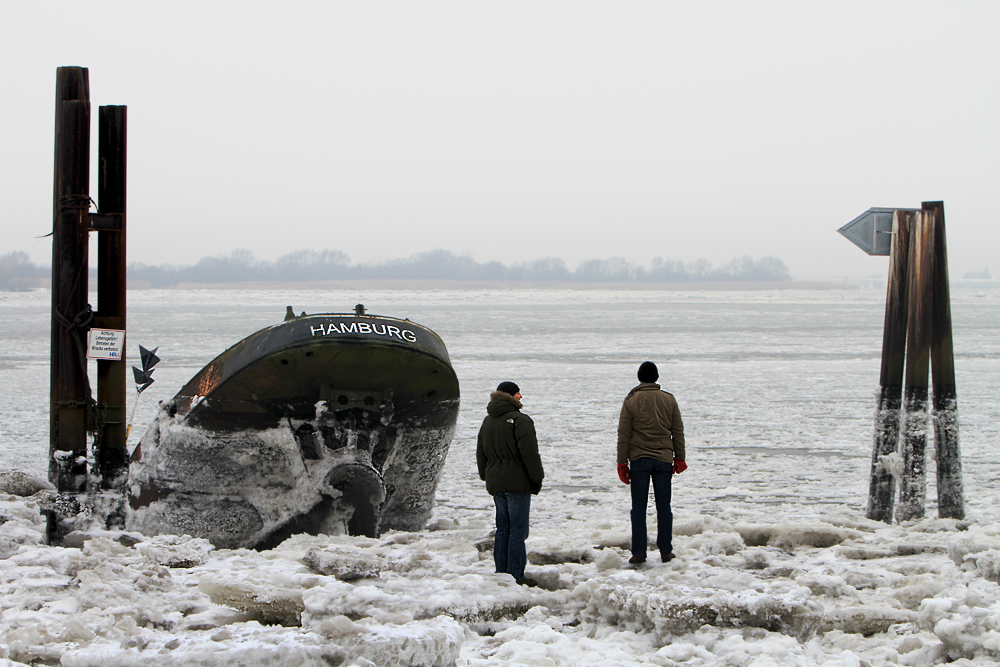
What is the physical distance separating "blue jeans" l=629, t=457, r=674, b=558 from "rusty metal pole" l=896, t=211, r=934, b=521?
2.63 meters

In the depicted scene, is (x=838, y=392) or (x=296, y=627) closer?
(x=296, y=627)

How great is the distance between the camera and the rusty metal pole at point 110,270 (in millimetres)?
7070

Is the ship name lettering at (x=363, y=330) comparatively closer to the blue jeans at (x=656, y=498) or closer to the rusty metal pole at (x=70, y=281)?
the rusty metal pole at (x=70, y=281)

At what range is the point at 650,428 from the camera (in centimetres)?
591

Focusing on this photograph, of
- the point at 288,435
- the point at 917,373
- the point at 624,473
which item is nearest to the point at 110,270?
the point at 288,435

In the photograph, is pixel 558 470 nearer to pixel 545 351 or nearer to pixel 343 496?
pixel 343 496

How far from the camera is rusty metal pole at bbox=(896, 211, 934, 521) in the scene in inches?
289

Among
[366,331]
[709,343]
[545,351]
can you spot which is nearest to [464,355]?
[545,351]

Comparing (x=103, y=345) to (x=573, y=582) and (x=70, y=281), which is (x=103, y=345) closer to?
(x=70, y=281)

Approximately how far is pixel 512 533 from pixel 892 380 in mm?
3802

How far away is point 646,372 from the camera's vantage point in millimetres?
6023

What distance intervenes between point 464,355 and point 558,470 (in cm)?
1259

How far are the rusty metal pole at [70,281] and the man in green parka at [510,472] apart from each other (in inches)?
134

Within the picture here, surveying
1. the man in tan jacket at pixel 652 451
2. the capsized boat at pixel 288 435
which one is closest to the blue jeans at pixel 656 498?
the man in tan jacket at pixel 652 451
